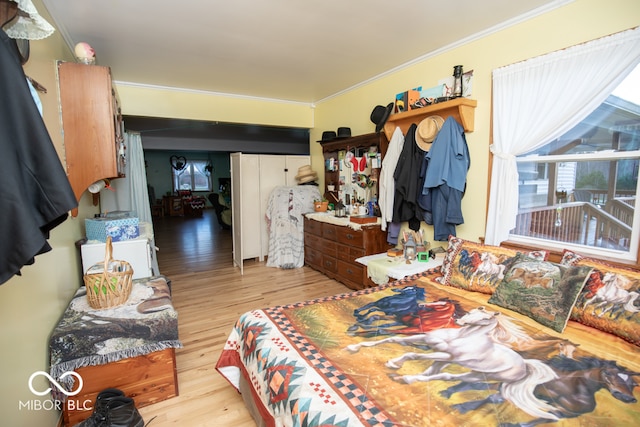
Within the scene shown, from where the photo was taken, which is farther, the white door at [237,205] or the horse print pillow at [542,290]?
the white door at [237,205]

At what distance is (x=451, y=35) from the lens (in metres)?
2.76

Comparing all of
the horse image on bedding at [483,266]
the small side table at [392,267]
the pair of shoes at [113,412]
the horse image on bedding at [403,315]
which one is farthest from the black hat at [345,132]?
the pair of shoes at [113,412]

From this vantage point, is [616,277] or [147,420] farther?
[147,420]

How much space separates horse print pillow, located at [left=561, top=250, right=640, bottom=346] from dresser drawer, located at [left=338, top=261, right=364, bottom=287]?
209 centimetres

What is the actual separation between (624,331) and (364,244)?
89.5 inches

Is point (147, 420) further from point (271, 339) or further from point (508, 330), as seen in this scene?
point (508, 330)

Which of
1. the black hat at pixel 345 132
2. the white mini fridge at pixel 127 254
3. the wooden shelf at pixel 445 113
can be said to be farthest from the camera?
the black hat at pixel 345 132

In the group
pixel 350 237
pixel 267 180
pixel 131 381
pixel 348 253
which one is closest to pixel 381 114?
pixel 350 237

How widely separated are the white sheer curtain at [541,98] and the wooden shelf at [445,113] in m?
0.22

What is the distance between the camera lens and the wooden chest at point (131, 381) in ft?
5.88

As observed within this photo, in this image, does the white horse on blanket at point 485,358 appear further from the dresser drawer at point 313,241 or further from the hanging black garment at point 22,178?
the dresser drawer at point 313,241

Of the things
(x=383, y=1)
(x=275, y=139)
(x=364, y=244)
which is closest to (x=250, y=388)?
(x=364, y=244)

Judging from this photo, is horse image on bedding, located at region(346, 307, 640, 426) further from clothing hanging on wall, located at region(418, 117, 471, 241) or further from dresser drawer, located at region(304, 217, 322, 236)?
dresser drawer, located at region(304, 217, 322, 236)

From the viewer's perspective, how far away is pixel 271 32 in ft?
8.66
